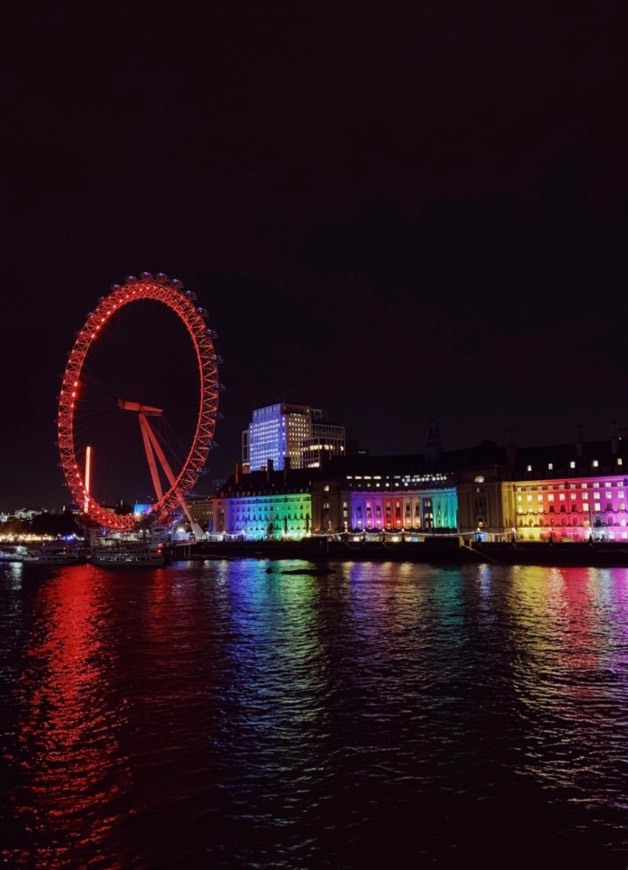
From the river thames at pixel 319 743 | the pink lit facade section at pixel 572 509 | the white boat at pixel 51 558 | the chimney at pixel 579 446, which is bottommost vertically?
the white boat at pixel 51 558

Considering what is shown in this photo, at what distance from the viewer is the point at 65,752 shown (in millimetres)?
19000

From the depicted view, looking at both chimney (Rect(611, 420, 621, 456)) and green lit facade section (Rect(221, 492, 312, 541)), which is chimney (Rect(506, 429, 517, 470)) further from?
green lit facade section (Rect(221, 492, 312, 541))

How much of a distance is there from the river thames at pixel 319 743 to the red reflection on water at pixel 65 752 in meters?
0.07

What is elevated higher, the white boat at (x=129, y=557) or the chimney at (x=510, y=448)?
the chimney at (x=510, y=448)

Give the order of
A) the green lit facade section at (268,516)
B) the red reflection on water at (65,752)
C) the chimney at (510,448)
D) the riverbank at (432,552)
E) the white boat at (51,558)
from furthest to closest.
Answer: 1. the green lit facade section at (268,516)
2. the chimney at (510,448)
3. the white boat at (51,558)
4. the riverbank at (432,552)
5. the red reflection on water at (65,752)

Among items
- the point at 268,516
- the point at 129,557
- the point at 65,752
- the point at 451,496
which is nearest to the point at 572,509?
the point at 451,496

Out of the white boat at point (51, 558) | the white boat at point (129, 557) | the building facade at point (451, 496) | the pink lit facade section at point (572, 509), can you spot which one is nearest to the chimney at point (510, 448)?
the building facade at point (451, 496)

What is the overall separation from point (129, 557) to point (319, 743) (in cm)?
9874

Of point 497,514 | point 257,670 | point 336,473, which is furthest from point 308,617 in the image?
point 336,473

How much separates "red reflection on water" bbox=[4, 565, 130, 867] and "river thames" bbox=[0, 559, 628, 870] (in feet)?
0.22

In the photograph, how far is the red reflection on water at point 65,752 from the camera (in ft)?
46.6

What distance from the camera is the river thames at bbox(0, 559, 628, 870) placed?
543 inches

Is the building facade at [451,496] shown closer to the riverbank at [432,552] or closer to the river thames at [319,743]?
the riverbank at [432,552]

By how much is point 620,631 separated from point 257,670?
17977 mm
